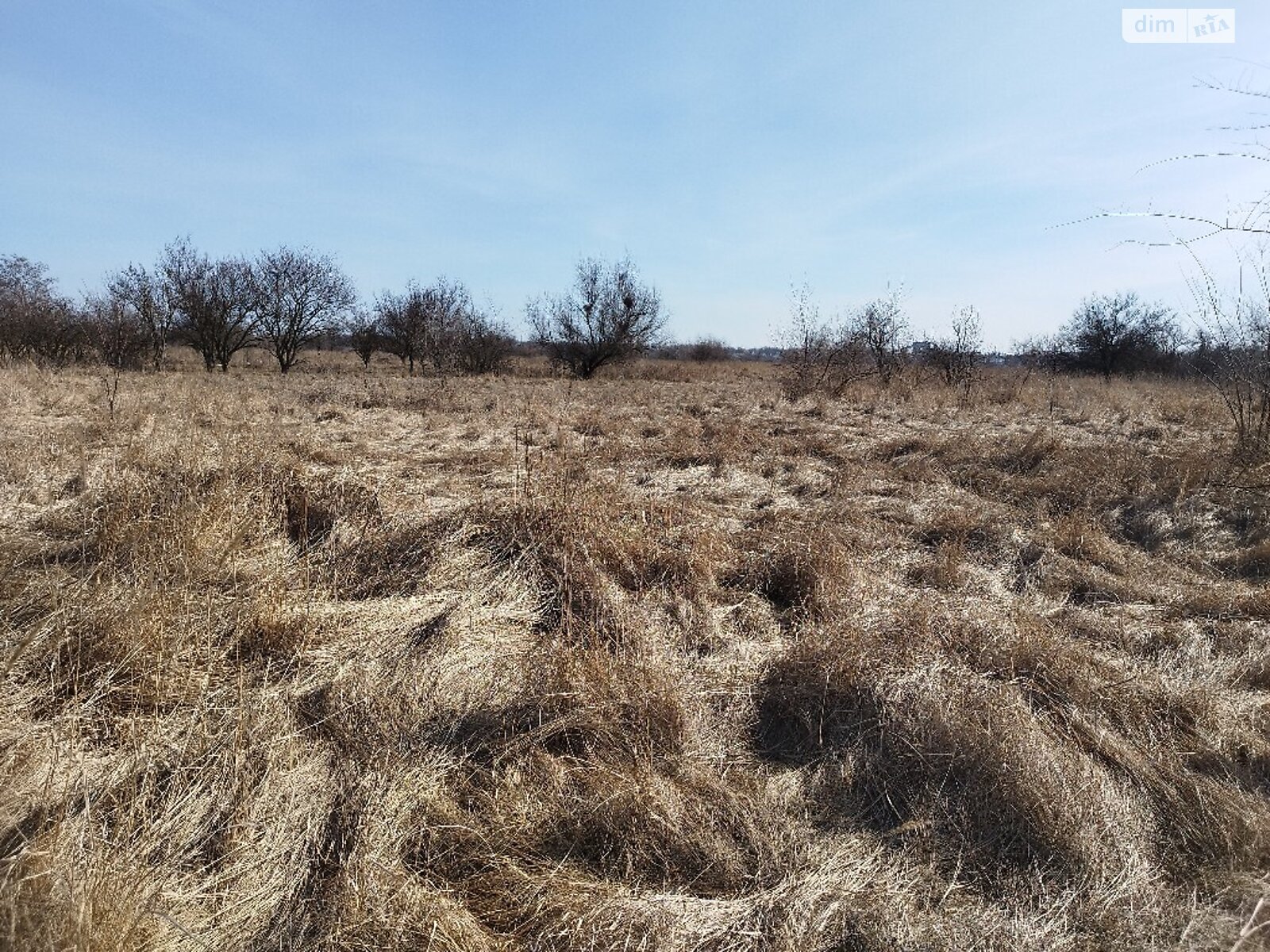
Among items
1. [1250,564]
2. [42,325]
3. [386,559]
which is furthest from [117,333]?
[1250,564]

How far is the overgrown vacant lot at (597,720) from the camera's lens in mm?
1958

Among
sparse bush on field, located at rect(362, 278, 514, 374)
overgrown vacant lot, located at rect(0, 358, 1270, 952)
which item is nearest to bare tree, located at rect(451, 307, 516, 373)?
sparse bush on field, located at rect(362, 278, 514, 374)

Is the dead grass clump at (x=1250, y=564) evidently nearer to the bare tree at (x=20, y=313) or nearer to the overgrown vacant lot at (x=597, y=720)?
the overgrown vacant lot at (x=597, y=720)

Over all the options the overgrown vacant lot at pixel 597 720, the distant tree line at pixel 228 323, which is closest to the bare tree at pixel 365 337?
the distant tree line at pixel 228 323

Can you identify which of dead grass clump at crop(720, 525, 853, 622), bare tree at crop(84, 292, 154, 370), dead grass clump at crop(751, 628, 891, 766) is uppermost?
bare tree at crop(84, 292, 154, 370)

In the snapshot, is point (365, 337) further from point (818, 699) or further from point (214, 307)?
point (818, 699)

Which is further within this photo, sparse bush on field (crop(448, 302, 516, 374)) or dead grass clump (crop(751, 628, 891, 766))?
sparse bush on field (crop(448, 302, 516, 374))

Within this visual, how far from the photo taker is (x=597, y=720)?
2.64 meters

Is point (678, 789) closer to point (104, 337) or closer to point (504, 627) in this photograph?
point (504, 627)

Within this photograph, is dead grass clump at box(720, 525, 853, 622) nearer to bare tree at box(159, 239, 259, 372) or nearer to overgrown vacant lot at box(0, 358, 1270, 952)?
overgrown vacant lot at box(0, 358, 1270, 952)

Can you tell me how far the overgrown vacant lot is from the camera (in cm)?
196

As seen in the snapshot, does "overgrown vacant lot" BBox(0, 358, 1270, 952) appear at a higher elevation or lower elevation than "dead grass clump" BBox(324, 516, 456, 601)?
lower

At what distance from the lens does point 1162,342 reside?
2945 centimetres

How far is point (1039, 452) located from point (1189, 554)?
105 inches
